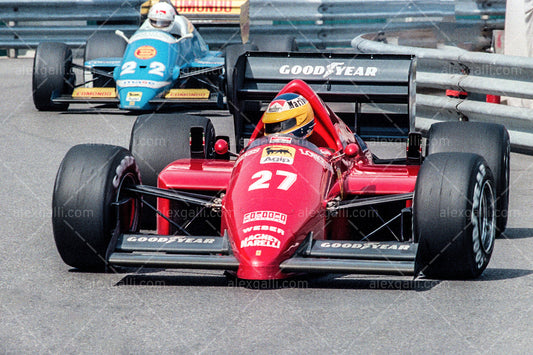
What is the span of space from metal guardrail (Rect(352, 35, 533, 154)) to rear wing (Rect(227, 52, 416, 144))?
228cm

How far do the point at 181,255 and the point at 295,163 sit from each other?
1014 mm

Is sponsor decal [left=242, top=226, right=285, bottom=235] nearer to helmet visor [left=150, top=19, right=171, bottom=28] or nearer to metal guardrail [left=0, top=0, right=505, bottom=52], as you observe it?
helmet visor [left=150, top=19, right=171, bottom=28]

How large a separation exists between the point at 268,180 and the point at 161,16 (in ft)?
29.4

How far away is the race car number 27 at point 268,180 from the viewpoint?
20.0 ft

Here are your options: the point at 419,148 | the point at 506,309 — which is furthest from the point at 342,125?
the point at 506,309

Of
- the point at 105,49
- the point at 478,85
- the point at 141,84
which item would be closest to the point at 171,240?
the point at 478,85

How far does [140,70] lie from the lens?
44.3ft

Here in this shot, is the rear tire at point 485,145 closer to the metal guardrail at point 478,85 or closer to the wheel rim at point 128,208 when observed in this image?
the wheel rim at point 128,208

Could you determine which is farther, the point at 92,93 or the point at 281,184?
the point at 92,93

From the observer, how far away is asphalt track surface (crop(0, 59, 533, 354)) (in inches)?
190

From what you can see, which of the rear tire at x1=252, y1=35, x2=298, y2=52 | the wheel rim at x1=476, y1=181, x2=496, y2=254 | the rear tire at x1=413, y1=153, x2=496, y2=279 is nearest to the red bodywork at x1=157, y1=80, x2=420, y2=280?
the wheel rim at x1=476, y1=181, x2=496, y2=254

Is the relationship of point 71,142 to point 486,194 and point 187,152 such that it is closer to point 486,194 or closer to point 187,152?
point 187,152

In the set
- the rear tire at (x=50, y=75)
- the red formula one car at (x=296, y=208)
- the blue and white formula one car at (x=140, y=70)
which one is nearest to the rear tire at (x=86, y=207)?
the red formula one car at (x=296, y=208)

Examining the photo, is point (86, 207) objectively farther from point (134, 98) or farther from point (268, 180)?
point (134, 98)
